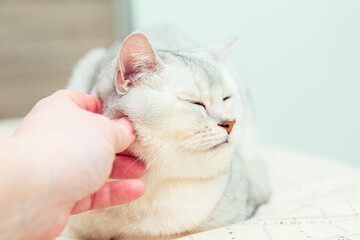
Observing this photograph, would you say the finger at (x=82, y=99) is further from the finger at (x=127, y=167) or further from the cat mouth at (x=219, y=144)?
the cat mouth at (x=219, y=144)

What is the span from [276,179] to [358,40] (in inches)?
33.6

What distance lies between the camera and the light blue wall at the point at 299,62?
2.04m

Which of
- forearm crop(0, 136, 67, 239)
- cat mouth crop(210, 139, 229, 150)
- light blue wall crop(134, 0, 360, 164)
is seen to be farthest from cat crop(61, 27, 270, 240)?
light blue wall crop(134, 0, 360, 164)

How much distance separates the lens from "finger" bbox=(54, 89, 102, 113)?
90 cm

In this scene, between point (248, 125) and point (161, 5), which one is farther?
point (161, 5)

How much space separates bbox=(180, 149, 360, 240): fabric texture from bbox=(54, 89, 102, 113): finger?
403 millimetres

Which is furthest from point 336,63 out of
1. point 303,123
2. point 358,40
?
point 303,123

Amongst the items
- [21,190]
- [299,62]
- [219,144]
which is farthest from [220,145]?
[299,62]

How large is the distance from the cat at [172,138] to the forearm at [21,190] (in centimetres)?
29

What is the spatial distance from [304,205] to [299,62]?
1244 millimetres

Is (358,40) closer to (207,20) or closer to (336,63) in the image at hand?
(336,63)

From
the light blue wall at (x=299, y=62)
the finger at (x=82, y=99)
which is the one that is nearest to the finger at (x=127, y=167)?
the finger at (x=82, y=99)

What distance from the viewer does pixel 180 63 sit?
1004mm

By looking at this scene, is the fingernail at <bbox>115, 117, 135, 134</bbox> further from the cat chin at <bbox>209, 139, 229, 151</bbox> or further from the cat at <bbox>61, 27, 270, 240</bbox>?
the cat chin at <bbox>209, 139, 229, 151</bbox>
